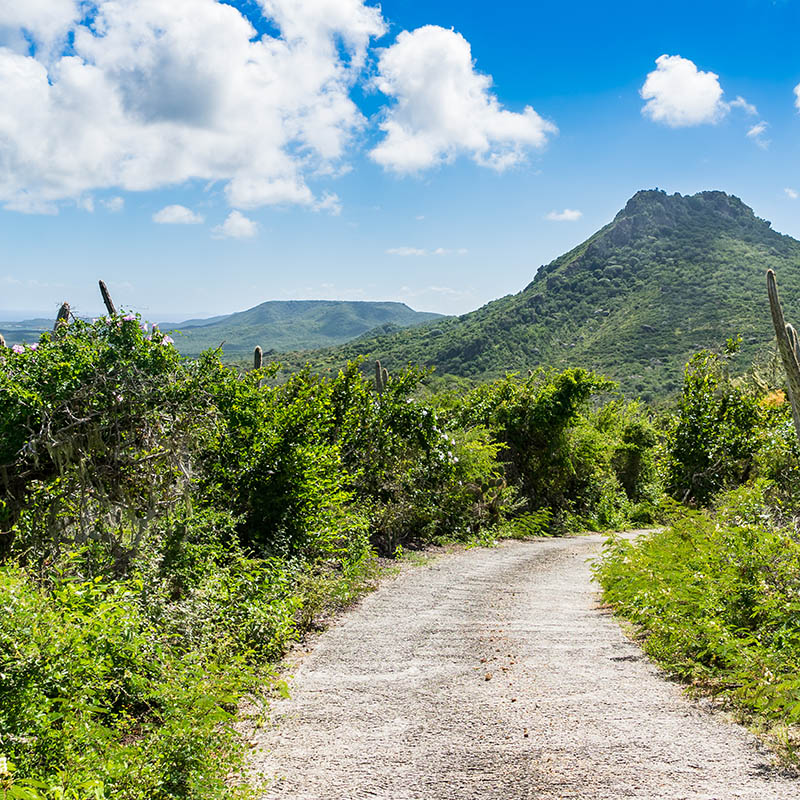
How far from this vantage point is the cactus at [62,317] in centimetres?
686

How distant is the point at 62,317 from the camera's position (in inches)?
286

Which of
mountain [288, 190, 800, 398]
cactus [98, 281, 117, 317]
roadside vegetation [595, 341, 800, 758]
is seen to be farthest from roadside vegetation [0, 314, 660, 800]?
mountain [288, 190, 800, 398]

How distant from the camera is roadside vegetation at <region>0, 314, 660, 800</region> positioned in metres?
3.48

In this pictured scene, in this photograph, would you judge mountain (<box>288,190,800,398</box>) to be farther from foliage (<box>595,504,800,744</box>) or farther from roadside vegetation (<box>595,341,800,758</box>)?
foliage (<box>595,504,800,744</box>)

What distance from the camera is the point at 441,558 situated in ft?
41.6

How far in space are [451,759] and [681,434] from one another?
15410 mm

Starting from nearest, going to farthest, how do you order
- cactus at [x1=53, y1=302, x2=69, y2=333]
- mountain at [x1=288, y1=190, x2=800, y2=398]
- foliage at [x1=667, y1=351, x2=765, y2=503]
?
cactus at [x1=53, y1=302, x2=69, y2=333], foliage at [x1=667, y1=351, x2=765, y2=503], mountain at [x1=288, y1=190, x2=800, y2=398]

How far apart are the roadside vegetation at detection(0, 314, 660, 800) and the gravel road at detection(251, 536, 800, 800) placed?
1.60 ft

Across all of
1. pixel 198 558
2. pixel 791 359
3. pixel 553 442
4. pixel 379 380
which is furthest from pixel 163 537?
pixel 553 442

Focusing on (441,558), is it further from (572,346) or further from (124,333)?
(572,346)

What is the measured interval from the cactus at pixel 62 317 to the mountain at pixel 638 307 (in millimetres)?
52017

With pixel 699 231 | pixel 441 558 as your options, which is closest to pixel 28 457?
pixel 441 558

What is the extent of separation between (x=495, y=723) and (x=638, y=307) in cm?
9574

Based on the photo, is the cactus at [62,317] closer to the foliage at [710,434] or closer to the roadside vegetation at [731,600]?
the roadside vegetation at [731,600]
